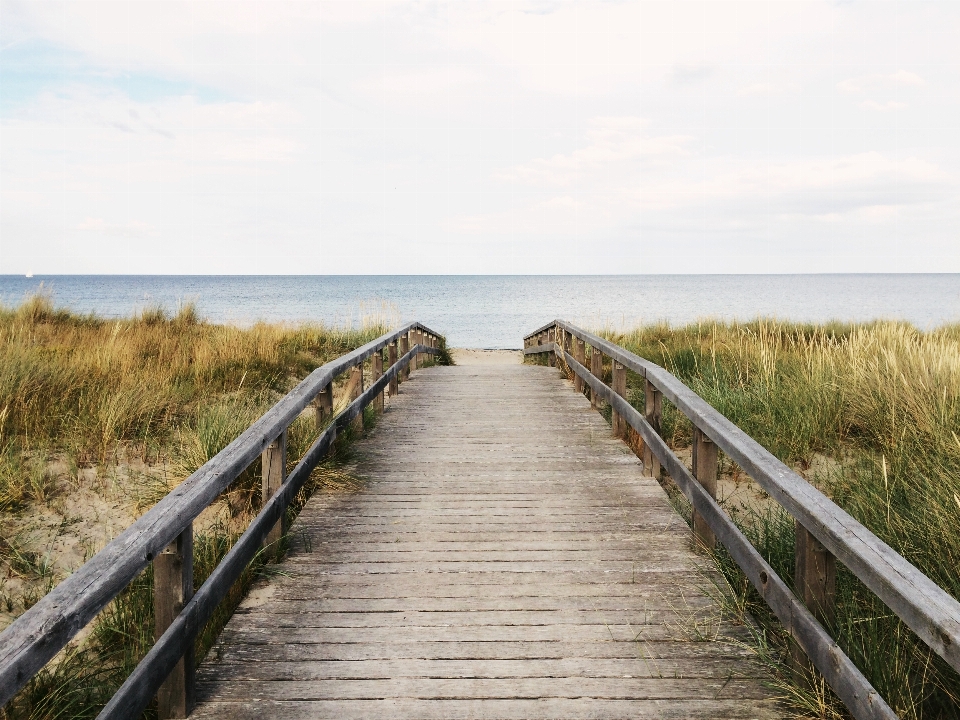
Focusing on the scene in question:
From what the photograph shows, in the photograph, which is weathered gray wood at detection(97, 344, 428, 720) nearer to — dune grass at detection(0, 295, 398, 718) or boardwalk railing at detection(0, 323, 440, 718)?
boardwalk railing at detection(0, 323, 440, 718)

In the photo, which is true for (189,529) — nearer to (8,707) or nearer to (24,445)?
(8,707)

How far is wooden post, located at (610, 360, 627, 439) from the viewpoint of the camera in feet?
19.3

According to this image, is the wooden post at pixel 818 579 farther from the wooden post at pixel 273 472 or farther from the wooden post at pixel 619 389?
the wooden post at pixel 619 389

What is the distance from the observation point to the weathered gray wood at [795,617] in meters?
1.93

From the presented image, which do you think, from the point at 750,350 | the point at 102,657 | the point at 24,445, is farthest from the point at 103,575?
the point at 750,350

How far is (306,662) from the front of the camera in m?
2.64

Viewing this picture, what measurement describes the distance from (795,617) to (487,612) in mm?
1271

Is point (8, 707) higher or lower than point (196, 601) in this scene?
lower

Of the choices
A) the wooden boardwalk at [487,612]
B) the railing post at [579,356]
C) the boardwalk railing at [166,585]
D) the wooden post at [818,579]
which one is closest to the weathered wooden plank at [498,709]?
the wooden boardwalk at [487,612]

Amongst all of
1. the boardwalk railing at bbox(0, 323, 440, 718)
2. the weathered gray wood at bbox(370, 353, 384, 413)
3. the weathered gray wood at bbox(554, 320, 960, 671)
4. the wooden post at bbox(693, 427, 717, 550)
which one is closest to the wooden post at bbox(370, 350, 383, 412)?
the weathered gray wood at bbox(370, 353, 384, 413)

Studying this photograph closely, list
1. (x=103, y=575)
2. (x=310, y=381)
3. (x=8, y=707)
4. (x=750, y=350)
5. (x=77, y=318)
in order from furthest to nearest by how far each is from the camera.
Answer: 1. (x=77, y=318)
2. (x=750, y=350)
3. (x=310, y=381)
4. (x=8, y=707)
5. (x=103, y=575)

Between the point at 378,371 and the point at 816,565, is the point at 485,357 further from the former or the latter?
the point at 816,565

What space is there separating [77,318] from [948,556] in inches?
530

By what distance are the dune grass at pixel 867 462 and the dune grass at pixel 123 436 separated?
255cm
